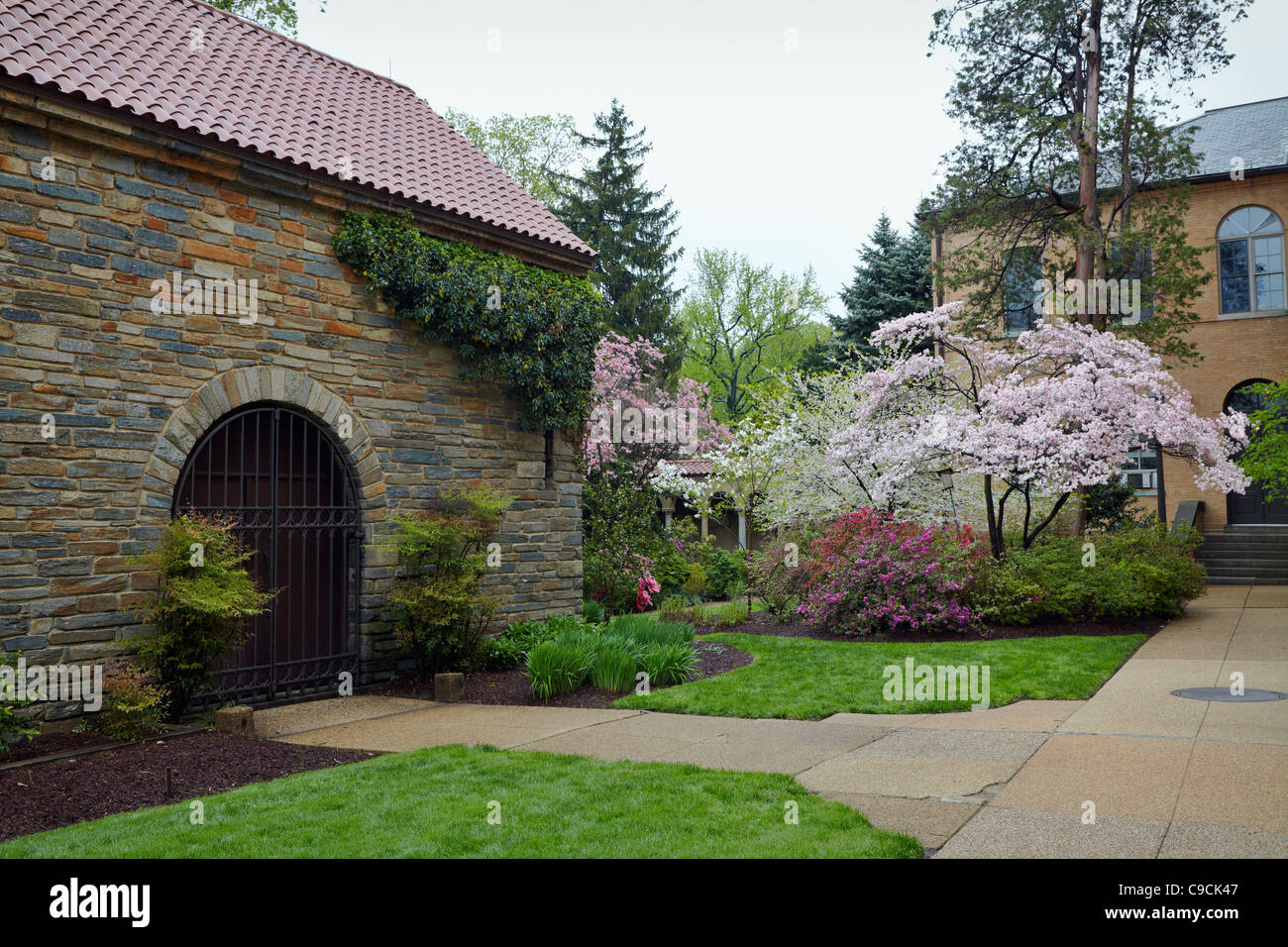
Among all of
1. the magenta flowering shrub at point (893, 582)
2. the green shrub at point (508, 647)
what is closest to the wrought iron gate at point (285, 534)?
the green shrub at point (508, 647)

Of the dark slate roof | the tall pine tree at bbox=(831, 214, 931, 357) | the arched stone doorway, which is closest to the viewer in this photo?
the arched stone doorway

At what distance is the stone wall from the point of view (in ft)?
22.4

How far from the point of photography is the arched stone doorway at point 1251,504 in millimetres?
19930

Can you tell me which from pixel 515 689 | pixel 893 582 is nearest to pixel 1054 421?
pixel 893 582

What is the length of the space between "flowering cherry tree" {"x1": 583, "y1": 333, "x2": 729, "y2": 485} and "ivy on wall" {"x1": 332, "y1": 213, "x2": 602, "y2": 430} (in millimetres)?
7150

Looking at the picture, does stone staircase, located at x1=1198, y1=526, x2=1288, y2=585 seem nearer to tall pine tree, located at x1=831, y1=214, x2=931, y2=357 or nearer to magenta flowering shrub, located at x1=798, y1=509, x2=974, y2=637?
magenta flowering shrub, located at x1=798, y1=509, x2=974, y2=637

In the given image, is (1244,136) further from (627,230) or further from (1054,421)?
(627,230)

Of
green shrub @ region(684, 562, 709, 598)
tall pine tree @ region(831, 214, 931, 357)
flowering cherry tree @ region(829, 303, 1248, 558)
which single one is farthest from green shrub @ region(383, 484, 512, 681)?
tall pine tree @ region(831, 214, 931, 357)

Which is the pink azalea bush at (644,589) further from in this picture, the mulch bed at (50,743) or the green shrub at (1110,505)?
the mulch bed at (50,743)

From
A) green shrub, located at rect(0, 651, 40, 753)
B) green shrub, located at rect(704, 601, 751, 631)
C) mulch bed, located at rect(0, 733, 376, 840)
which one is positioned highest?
green shrub, located at rect(0, 651, 40, 753)

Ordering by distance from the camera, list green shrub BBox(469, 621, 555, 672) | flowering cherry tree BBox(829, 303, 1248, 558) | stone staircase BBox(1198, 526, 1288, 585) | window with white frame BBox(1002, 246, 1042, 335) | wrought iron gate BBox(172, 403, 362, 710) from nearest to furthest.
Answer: wrought iron gate BBox(172, 403, 362, 710) → green shrub BBox(469, 621, 555, 672) → flowering cherry tree BBox(829, 303, 1248, 558) → stone staircase BBox(1198, 526, 1288, 585) → window with white frame BBox(1002, 246, 1042, 335)

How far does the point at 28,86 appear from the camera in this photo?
6.80 meters

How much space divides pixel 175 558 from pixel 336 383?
272cm
